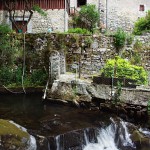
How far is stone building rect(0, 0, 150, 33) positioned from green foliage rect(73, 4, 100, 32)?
0.98 metres

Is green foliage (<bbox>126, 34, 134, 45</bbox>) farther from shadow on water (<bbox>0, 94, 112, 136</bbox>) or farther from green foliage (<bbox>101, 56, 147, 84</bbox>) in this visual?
shadow on water (<bbox>0, 94, 112, 136</bbox>)

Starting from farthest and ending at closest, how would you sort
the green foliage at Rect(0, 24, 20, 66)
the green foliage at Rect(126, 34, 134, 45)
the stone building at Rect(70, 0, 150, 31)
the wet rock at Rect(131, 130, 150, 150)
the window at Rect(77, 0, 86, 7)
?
the window at Rect(77, 0, 86, 7), the stone building at Rect(70, 0, 150, 31), the green foliage at Rect(126, 34, 134, 45), the green foliage at Rect(0, 24, 20, 66), the wet rock at Rect(131, 130, 150, 150)

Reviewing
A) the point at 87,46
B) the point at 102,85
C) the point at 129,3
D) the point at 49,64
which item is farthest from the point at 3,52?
the point at 129,3

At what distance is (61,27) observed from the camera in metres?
21.9

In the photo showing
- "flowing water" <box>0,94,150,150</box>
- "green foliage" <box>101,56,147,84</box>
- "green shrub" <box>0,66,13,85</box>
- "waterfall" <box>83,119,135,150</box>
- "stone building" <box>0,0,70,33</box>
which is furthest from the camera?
"stone building" <box>0,0,70,33</box>

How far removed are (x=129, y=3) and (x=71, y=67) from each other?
15142 mm

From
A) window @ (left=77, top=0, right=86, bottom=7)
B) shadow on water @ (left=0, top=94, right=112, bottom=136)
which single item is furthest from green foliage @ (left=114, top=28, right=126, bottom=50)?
window @ (left=77, top=0, right=86, bottom=7)

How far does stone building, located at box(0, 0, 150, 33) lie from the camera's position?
21766 mm

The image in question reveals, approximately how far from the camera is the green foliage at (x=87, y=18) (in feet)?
84.3

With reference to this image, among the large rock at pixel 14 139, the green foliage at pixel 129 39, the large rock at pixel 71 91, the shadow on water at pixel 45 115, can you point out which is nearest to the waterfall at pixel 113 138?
the shadow on water at pixel 45 115

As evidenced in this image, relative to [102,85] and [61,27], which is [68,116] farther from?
[61,27]

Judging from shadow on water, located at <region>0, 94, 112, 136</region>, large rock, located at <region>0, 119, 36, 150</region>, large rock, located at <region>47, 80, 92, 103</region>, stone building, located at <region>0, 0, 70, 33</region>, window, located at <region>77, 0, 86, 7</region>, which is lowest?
shadow on water, located at <region>0, 94, 112, 136</region>

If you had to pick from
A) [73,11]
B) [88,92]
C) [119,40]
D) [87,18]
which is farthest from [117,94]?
[73,11]

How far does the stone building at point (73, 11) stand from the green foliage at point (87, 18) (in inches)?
38.6
